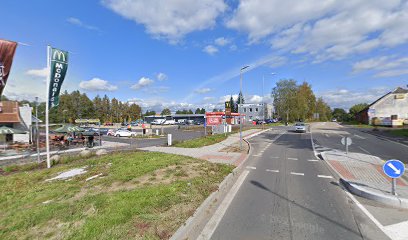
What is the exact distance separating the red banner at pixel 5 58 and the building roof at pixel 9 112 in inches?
771

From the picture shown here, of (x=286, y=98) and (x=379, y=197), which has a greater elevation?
(x=286, y=98)

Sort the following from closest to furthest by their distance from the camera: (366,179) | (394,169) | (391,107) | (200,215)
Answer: (200,215), (394,169), (366,179), (391,107)

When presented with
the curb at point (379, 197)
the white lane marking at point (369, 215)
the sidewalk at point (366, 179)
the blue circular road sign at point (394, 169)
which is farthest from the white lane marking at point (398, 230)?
the blue circular road sign at point (394, 169)

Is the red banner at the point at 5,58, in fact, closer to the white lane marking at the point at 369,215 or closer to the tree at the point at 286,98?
Answer: the white lane marking at the point at 369,215

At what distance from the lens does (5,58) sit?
33.7 ft

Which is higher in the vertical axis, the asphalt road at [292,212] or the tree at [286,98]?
the tree at [286,98]

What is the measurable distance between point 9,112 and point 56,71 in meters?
18.4

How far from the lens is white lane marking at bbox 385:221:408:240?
15.7ft

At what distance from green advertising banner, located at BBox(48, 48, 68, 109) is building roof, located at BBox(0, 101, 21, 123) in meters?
17.7

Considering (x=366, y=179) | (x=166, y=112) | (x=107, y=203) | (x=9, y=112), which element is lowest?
(x=366, y=179)

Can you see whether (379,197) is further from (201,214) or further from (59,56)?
(59,56)

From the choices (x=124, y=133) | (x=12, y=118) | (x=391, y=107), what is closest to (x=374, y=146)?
(x=124, y=133)

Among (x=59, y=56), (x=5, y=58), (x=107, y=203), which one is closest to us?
(x=107, y=203)

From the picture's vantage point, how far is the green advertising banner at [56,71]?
1292cm
